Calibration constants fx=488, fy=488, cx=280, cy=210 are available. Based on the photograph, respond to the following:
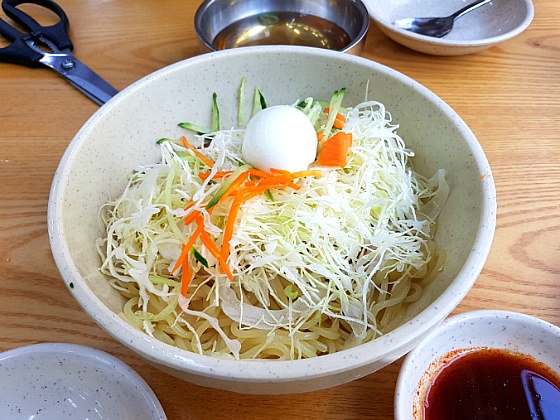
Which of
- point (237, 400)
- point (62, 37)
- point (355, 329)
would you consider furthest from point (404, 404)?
point (62, 37)

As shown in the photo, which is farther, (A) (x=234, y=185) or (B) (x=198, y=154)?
(B) (x=198, y=154)

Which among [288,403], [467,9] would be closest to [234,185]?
[288,403]

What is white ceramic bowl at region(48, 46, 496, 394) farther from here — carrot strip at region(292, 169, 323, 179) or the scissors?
the scissors

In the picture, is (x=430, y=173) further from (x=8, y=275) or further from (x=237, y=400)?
(x=8, y=275)

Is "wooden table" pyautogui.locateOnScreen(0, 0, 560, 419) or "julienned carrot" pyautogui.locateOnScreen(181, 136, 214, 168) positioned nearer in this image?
"wooden table" pyautogui.locateOnScreen(0, 0, 560, 419)

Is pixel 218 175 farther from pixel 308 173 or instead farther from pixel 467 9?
pixel 467 9

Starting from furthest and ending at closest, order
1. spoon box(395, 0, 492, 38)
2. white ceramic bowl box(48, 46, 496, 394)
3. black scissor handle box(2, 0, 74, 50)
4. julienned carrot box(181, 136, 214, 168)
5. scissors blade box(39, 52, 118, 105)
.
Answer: spoon box(395, 0, 492, 38), black scissor handle box(2, 0, 74, 50), scissors blade box(39, 52, 118, 105), julienned carrot box(181, 136, 214, 168), white ceramic bowl box(48, 46, 496, 394)

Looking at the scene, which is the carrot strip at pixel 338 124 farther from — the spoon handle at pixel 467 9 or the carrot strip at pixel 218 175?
the spoon handle at pixel 467 9

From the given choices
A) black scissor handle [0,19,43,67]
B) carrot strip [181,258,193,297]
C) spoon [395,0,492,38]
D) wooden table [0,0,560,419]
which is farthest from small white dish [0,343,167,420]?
spoon [395,0,492,38]
